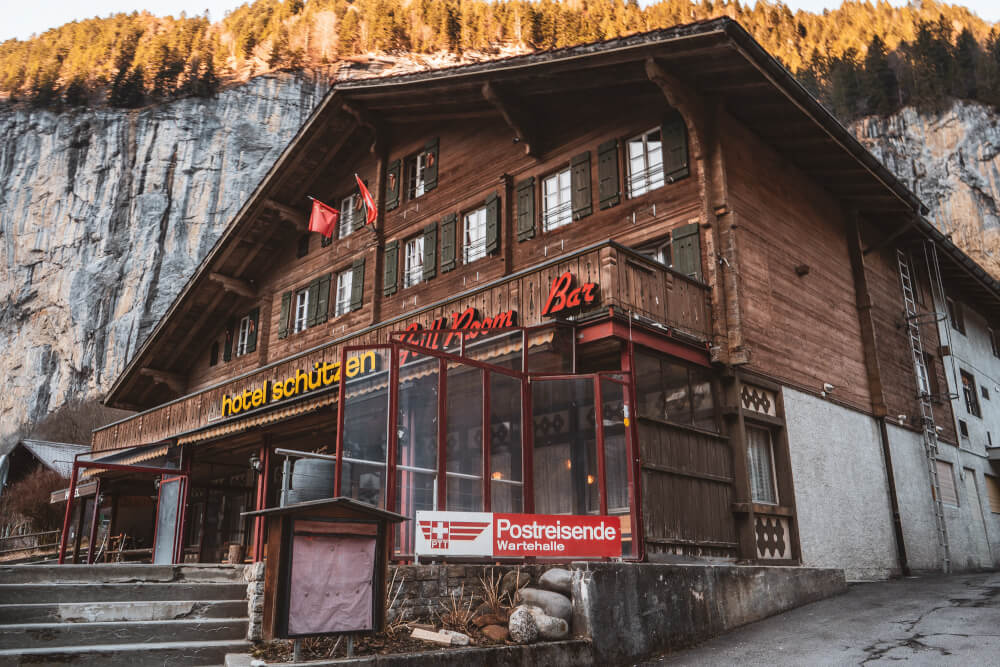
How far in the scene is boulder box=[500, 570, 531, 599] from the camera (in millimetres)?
8648

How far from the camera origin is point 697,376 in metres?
12.8

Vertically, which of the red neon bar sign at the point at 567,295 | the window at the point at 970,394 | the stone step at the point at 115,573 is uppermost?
the window at the point at 970,394

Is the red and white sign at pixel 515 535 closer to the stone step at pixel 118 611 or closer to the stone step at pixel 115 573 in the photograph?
the stone step at pixel 118 611

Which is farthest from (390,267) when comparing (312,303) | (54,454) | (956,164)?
(956,164)

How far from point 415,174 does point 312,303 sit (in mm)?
4537

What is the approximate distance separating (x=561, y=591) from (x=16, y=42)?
90.5 meters

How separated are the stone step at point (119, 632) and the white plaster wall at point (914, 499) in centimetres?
1346

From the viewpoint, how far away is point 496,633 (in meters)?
7.82

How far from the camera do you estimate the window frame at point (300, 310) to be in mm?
22000

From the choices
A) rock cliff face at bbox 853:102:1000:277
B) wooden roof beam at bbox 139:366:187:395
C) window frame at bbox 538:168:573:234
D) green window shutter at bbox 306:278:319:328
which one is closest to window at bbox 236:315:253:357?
green window shutter at bbox 306:278:319:328

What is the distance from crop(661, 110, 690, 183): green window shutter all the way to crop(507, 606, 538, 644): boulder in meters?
8.47

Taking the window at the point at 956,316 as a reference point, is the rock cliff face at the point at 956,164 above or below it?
above

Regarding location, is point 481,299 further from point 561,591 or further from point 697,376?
point 561,591

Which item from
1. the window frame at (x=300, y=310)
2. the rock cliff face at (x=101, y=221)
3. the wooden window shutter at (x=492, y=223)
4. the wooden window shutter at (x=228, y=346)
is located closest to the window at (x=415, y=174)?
the wooden window shutter at (x=492, y=223)
